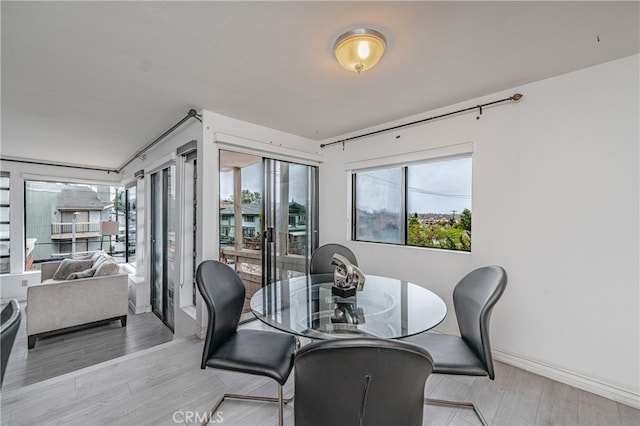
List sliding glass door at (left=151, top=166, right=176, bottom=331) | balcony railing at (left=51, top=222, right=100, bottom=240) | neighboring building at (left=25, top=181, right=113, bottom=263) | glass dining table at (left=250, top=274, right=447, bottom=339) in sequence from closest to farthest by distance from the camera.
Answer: glass dining table at (left=250, top=274, right=447, bottom=339), sliding glass door at (left=151, top=166, right=176, bottom=331), neighboring building at (left=25, top=181, right=113, bottom=263), balcony railing at (left=51, top=222, right=100, bottom=240)

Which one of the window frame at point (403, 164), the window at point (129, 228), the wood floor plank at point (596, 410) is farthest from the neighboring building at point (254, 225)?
the window at point (129, 228)

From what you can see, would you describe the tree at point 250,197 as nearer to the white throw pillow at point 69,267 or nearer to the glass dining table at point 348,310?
the glass dining table at point 348,310

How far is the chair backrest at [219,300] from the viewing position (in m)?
1.53

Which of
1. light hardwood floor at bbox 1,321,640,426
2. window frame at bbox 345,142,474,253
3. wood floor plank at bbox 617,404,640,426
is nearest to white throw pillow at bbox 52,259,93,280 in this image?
light hardwood floor at bbox 1,321,640,426

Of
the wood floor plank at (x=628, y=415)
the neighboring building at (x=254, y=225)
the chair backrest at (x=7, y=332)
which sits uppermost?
the neighboring building at (x=254, y=225)

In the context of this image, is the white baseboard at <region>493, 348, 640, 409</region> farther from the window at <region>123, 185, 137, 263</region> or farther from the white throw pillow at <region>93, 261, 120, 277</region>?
the window at <region>123, 185, 137, 263</region>

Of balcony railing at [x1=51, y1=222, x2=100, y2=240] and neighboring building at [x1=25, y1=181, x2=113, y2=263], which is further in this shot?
balcony railing at [x1=51, y1=222, x2=100, y2=240]

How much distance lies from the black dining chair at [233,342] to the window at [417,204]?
193 cm

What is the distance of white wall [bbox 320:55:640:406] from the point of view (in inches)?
70.8

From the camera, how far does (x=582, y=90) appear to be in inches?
76.9

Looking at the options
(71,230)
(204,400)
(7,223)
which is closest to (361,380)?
(204,400)

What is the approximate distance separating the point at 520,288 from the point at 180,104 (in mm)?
3541

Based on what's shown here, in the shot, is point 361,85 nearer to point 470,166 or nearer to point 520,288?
point 470,166

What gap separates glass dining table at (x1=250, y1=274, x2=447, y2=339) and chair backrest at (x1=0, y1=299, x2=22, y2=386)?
100 cm
